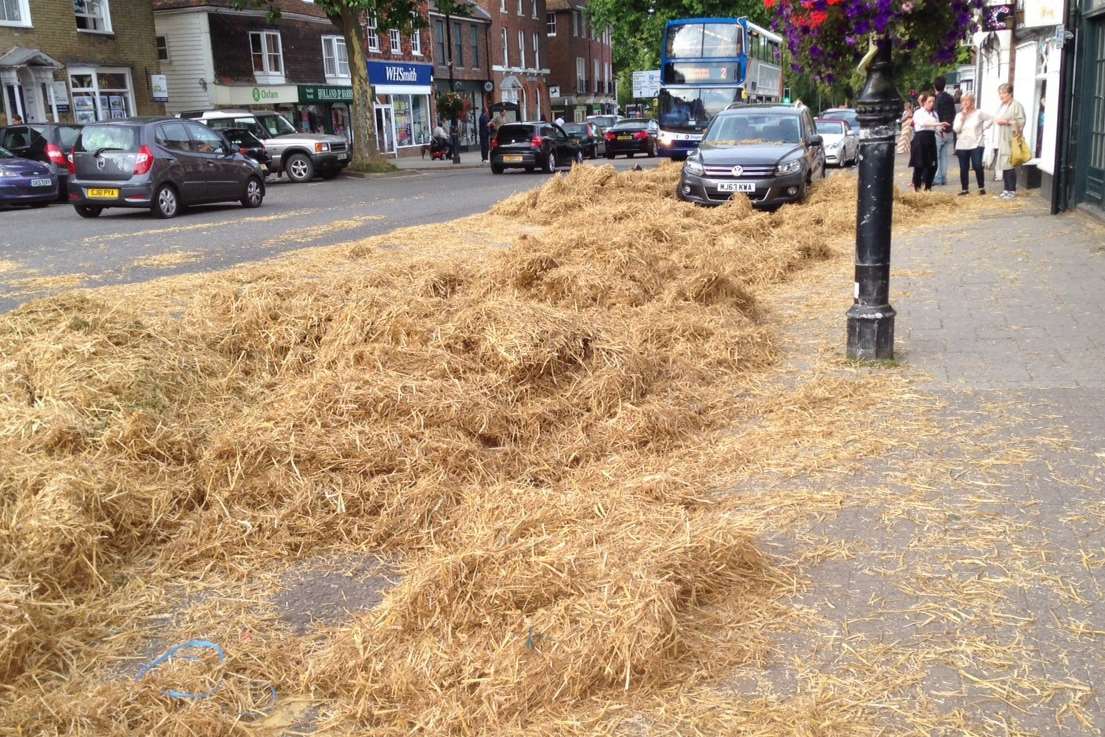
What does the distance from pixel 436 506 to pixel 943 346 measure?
4.37 meters

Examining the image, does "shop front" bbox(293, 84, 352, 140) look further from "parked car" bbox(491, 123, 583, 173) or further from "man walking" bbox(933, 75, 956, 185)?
"man walking" bbox(933, 75, 956, 185)

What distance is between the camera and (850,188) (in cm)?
1641

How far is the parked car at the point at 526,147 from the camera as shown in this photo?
31.0 meters

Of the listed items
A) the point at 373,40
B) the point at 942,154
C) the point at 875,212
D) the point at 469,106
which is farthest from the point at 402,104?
the point at 875,212

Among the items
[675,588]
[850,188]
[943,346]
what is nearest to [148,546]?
[675,588]

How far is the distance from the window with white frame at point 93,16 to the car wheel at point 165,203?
1873 centimetres

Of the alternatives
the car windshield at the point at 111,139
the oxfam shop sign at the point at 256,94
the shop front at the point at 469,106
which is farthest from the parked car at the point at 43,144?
the shop front at the point at 469,106

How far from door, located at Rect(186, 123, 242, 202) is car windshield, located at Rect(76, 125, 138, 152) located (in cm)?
121

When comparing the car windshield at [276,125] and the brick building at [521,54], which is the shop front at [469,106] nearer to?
the brick building at [521,54]

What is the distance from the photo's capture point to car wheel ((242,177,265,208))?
1953 cm

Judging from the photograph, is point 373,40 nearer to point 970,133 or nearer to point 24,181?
point 24,181

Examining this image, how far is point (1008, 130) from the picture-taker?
55.0ft

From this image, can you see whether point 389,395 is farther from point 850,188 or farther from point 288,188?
point 288,188

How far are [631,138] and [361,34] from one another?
12.9 m
